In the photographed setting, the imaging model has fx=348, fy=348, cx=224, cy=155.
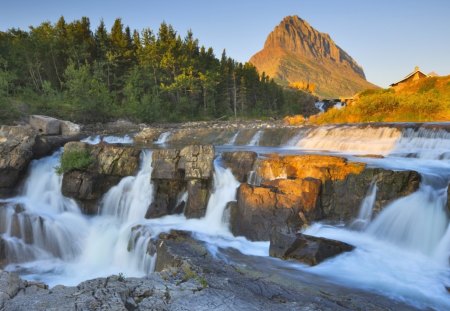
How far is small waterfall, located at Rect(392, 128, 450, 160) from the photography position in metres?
14.7

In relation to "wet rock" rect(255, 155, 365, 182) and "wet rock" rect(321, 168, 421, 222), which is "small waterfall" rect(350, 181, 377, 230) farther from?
"wet rock" rect(255, 155, 365, 182)

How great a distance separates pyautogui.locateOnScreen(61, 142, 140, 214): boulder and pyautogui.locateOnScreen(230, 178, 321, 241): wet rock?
6019 millimetres

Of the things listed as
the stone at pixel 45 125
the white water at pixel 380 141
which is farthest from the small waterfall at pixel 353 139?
the stone at pixel 45 125

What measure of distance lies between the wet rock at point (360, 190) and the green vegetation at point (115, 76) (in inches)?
988

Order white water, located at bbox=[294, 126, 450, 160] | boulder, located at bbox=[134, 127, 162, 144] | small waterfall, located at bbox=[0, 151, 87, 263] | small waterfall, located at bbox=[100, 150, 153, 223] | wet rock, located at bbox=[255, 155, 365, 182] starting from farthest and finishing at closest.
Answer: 1. boulder, located at bbox=[134, 127, 162, 144]
2. white water, located at bbox=[294, 126, 450, 160]
3. small waterfall, located at bbox=[100, 150, 153, 223]
4. small waterfall, located at bbox=[0, 151, 87, 263]
5. wet rock, located at bbox=[255, 155, 365, 182]

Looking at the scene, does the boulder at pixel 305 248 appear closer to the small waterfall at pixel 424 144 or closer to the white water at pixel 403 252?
the white water at pixel 403 252

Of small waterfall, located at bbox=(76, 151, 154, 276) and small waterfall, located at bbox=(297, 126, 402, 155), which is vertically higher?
small waterfall, located at bbox=(297, 126, 402, 155)

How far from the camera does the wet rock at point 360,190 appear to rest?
10.4 metres

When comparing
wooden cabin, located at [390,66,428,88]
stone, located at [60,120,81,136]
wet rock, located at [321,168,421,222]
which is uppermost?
wooden cabin, located at [390,66,428,88]

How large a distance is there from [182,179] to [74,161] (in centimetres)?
480

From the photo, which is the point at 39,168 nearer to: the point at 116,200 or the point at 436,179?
the point at 116,200

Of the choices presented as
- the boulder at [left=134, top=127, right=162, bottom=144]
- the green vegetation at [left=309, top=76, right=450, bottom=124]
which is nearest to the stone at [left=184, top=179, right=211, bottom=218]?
the boulder at [left=134, top=127, right=162, bottom=144]

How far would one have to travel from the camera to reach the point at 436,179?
10.5 meters

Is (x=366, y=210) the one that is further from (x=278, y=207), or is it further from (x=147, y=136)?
(x=147, y=136)
